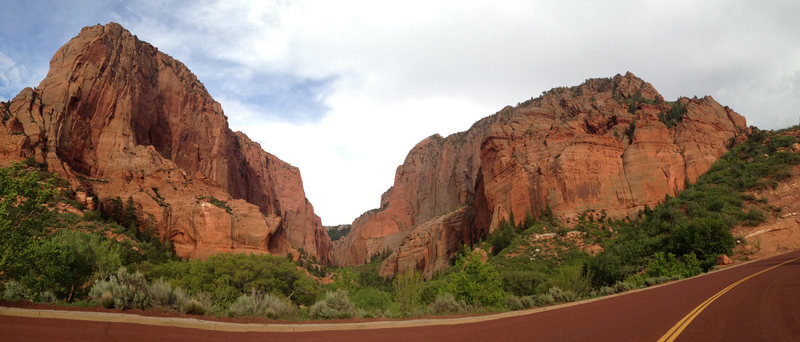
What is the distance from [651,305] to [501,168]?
4594cm

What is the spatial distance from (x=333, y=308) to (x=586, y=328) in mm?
7768

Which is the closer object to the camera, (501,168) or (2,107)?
(2,107)

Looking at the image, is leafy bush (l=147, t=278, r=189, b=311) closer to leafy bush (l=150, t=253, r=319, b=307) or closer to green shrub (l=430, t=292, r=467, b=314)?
green shrub (l=430, t=292, r=467, b=314)

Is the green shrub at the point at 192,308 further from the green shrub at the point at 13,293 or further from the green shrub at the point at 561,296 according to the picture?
the green shrub at the point at 561,296

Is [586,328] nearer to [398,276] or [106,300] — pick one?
[106,300]

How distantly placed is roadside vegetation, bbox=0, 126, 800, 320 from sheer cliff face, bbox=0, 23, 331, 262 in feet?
13.3

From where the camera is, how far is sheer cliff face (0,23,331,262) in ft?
150

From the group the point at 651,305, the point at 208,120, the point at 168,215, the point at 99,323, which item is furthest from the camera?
the point at 208,120

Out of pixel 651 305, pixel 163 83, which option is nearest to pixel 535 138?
pixel 651 305

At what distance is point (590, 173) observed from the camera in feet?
166

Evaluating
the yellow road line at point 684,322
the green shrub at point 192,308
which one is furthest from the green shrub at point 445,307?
the green shrub at point 192,308

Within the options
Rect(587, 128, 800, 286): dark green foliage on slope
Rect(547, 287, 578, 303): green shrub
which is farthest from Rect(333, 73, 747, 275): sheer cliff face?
Rect(547, 287, 578, 303): green shrub

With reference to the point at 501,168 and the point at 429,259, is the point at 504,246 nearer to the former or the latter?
the point at 501,168

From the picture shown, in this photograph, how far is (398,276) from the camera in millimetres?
23953
